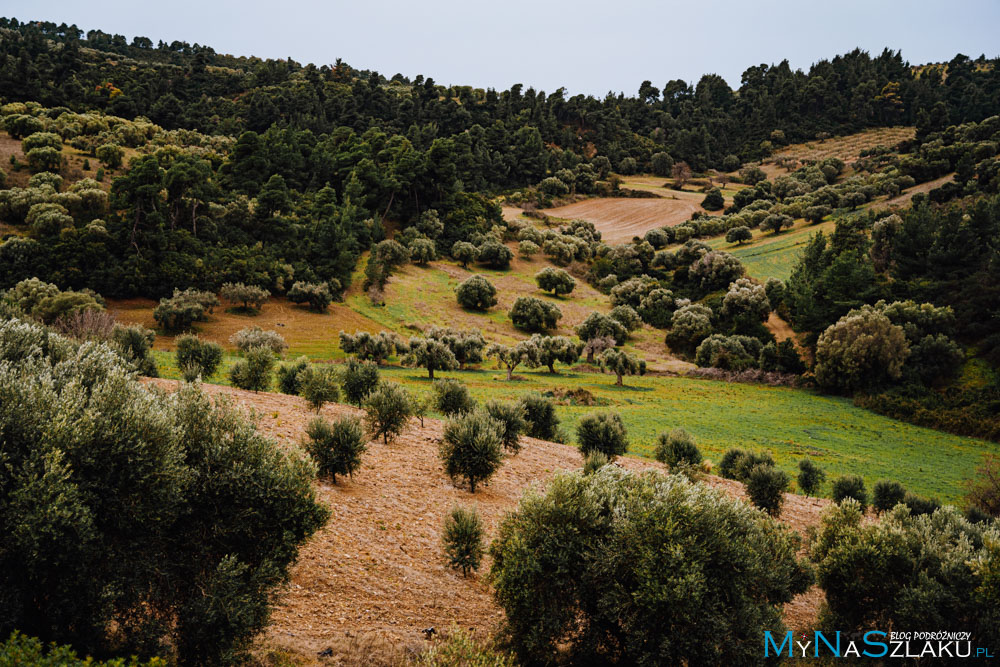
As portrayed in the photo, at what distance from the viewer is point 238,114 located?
111188mm

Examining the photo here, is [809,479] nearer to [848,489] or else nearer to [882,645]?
[848,489]

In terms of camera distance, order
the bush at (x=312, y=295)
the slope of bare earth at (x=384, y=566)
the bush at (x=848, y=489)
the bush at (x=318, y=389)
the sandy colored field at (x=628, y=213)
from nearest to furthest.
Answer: the slope of bare earth at (x=384, y=566), the bush at (x=318, y=389), the bush at (x=848, y=489), the bush at (x=312, y=295), the sandy colored field at (x=628, y=213)

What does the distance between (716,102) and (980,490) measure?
654ft

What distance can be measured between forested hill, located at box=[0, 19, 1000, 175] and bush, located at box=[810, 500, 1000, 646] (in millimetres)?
106822

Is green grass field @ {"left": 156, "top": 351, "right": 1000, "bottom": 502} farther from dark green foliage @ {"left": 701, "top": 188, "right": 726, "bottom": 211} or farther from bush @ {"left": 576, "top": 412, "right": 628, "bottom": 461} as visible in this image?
dark green foliage @ {"left": 701, "top": 188, "right": 726, "bottom": 211}

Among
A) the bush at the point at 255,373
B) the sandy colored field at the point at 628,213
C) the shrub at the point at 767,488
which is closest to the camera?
the shrub at the point at 767,488

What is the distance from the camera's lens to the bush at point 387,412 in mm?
18953

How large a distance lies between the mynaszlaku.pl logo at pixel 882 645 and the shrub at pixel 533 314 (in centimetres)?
5421

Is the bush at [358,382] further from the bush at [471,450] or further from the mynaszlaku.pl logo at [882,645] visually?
the mynaszlaku.pl logo at [882,645]

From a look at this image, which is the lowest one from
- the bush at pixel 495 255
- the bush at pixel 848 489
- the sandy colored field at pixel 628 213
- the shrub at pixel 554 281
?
the bush at pixel 848 489

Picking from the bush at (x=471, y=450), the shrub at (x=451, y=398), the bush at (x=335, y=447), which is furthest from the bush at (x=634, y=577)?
the shrub at (x=451, y=398)

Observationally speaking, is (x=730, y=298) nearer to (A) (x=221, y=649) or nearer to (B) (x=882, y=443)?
(B) (x=882, y=443)

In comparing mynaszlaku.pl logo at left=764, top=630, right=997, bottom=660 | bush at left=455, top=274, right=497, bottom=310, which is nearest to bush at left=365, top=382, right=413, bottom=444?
mynaszlaku.pl logo at left=764, top=630, right=997, bottom=660

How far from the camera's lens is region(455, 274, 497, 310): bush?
70125 millimetres
